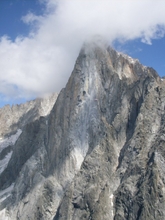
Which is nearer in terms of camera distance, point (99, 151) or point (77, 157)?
point (99, 151)

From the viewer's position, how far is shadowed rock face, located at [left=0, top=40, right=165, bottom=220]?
263 feet

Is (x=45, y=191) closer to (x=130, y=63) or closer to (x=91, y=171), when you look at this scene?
(x=91, y=171)

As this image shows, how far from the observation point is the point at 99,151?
9088cm

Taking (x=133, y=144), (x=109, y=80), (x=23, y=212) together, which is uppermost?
(x=109, y=80)

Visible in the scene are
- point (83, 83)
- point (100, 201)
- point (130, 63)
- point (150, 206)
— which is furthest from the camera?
point (130, 63)

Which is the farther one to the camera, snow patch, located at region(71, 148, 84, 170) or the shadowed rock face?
snow patch, located at region(71, 148, 84, 170)

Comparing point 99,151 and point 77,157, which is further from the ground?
point 99,151

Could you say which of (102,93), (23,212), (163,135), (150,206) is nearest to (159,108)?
(163,135)

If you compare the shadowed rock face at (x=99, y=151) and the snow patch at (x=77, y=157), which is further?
the snow patch at (x=77, y=157)

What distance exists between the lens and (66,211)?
283 ft

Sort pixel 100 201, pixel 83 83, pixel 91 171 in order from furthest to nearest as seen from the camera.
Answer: pixel 83 83, pixel 91 171, pixel 100 201

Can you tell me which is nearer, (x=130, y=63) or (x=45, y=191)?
(x=45, y=191)

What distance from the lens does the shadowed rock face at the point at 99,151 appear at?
80.2 meters

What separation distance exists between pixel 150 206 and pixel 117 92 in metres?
33.9
